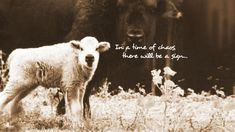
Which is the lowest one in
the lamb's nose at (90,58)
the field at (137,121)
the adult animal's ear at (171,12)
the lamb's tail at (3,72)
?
the field at (137,121)

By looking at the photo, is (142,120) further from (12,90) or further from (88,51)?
(12,90)

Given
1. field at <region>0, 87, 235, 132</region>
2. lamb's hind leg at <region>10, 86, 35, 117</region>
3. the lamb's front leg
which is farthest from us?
lamb's hind leg at <region>10, 86, 35, 117</region>

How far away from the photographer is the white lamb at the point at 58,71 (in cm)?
574

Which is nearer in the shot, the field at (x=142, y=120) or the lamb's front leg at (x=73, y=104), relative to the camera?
the field at (x=142, y=120)

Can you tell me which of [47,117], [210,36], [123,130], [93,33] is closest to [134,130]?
[123,130]

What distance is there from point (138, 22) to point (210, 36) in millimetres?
3006

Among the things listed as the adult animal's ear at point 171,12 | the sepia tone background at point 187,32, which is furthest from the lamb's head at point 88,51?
the sepia tone background at point 187,32

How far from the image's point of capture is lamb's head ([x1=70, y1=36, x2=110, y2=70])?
564 centimetres

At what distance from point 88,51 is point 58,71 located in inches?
15.0

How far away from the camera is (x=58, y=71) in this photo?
5.86 metres

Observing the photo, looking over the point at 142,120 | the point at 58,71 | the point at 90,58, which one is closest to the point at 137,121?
the point at 142,120

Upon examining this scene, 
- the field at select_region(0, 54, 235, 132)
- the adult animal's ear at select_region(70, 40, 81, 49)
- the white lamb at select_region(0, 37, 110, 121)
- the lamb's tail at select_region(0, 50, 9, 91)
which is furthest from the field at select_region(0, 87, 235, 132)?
the adult animal's ear at select_region(70, 40, 81, 49)

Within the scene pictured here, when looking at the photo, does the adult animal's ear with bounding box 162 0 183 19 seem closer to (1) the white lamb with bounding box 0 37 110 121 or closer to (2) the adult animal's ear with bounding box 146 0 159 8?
(2) the adult animal's ear with bounding box 146 0 159 8

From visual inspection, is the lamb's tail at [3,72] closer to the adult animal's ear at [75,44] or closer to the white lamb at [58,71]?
the white lamb at [58,71]
